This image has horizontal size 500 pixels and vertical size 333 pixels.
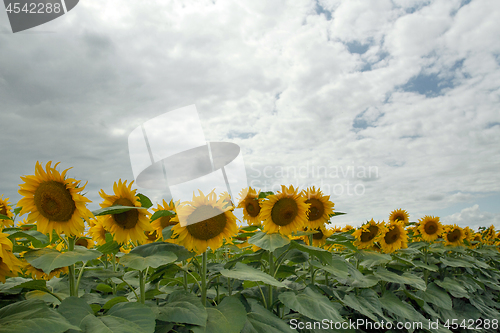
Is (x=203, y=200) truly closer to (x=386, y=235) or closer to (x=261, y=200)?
(x=261, y=200)

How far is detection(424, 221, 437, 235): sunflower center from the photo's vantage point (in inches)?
276

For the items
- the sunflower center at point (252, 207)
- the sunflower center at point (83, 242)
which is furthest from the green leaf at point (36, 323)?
the sunflower center at point (252, 207)

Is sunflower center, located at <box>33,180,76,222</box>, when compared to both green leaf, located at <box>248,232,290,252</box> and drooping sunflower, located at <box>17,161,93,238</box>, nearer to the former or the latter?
drooping sunflower, located at <box>17,161,93,238</box>

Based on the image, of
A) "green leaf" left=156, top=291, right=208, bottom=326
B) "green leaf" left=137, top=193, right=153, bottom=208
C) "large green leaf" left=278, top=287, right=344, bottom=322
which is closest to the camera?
"green leaf" left=156, top=291, right=208, bottom=326

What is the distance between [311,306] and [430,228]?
586cm

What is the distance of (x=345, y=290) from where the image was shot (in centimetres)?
385

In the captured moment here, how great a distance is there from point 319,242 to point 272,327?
2.19 m

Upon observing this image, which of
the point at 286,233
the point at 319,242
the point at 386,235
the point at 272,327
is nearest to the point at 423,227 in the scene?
the point at 386,235

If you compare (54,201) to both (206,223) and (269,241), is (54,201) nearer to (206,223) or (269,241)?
(206,223)

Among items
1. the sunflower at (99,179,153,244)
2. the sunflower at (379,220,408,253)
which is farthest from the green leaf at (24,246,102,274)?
the sunflower at (379,220,408,253)

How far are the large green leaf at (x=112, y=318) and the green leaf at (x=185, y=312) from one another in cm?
18

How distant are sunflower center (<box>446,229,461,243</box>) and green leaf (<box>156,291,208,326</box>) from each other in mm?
7718

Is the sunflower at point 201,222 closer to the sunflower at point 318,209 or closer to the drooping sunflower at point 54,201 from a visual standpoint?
the drooping sunflower at point 54,201

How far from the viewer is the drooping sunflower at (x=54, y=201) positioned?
2.24 meters
